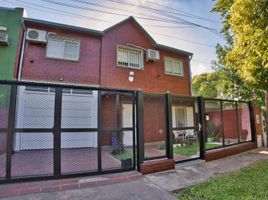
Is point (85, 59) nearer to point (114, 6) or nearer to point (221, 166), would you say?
point (114, 6)

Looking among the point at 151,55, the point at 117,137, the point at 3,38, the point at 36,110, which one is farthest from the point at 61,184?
the point at 151,55

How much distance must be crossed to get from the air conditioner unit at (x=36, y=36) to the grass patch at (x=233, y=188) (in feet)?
29.5

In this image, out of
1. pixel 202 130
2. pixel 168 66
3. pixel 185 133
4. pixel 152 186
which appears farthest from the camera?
pixel 168 66

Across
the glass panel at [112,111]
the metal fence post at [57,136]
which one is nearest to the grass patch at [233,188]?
the metal fence post at [57,136]

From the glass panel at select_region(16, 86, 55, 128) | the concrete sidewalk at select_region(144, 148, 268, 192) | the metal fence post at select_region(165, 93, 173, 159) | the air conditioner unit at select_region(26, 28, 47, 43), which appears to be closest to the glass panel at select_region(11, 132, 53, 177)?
the glass panel at select_region(16, 86, 55, 128)

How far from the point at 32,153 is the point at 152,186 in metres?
5.31

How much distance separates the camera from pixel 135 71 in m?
11.0

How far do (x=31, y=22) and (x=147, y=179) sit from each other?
915cm

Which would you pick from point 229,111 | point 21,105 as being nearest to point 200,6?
point 229,111

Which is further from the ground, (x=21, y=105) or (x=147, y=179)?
(x=21, y=105)

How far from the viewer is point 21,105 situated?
651 centimetres

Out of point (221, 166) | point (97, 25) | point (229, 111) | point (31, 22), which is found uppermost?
point (97, 25)

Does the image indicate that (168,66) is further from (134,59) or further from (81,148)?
(81,148)

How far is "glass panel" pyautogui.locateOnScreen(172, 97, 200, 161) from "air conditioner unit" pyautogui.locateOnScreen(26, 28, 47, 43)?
7049mm
